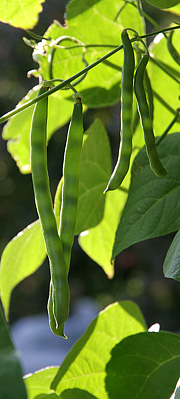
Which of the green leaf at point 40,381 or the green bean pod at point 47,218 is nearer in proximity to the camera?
the green bean pod at point 47,218

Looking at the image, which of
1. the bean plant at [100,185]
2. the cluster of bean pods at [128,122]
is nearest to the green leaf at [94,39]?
the bean plant at [100,185]

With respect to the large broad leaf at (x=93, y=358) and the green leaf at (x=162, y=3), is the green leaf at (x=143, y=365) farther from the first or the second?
the green leaf at (x=162, y=3)

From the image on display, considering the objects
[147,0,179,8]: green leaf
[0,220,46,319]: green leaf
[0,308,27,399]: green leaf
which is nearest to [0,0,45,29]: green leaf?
[147,0,179,8]: green leaf

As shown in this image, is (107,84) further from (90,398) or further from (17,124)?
(90,398)

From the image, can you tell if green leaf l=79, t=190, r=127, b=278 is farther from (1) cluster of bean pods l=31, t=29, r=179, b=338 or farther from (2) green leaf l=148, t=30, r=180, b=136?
(1) cluster of bean pods l=31, t=29, r=179, b=338

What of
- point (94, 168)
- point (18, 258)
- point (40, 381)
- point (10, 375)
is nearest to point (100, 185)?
point (94, 168)

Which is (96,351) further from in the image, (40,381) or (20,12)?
(20,12)
